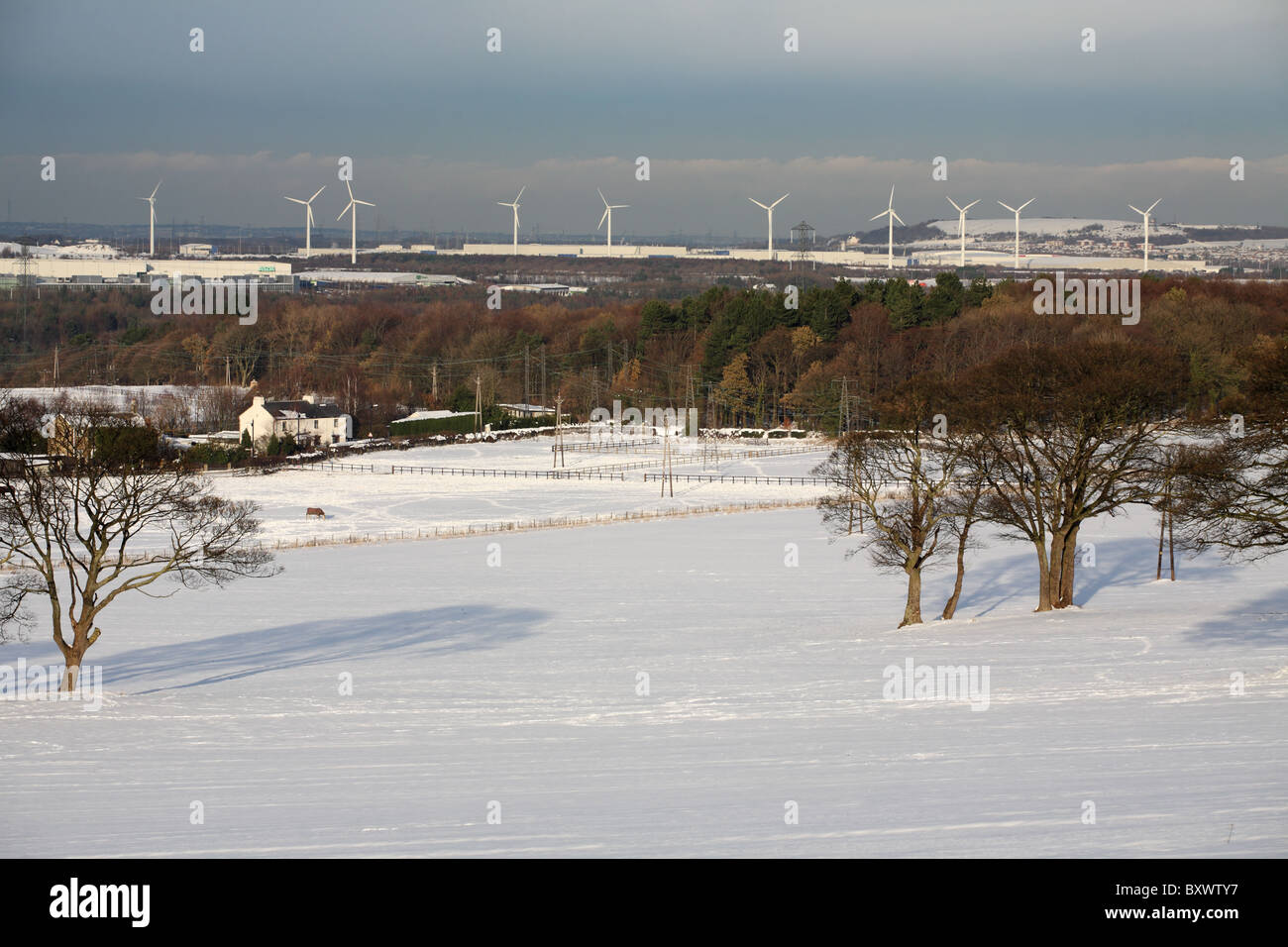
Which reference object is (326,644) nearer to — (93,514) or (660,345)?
(93,514)

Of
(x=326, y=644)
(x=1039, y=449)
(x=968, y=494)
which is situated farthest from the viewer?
(x=968, y=494)

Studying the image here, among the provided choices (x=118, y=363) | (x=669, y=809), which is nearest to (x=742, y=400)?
(x=118, y=363)

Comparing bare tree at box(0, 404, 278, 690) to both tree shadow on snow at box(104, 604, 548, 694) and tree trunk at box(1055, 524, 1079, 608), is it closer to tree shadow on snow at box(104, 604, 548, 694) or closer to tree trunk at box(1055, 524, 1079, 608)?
tree shadow on snow at box(104, 604, 548, 694)

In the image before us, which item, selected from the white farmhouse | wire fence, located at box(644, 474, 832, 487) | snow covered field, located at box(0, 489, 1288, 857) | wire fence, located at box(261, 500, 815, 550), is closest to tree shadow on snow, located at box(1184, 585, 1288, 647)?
snow covered field, located at box(0, 489, 1288, 857)

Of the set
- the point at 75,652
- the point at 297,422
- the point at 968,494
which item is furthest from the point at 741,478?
the point at 75,652
